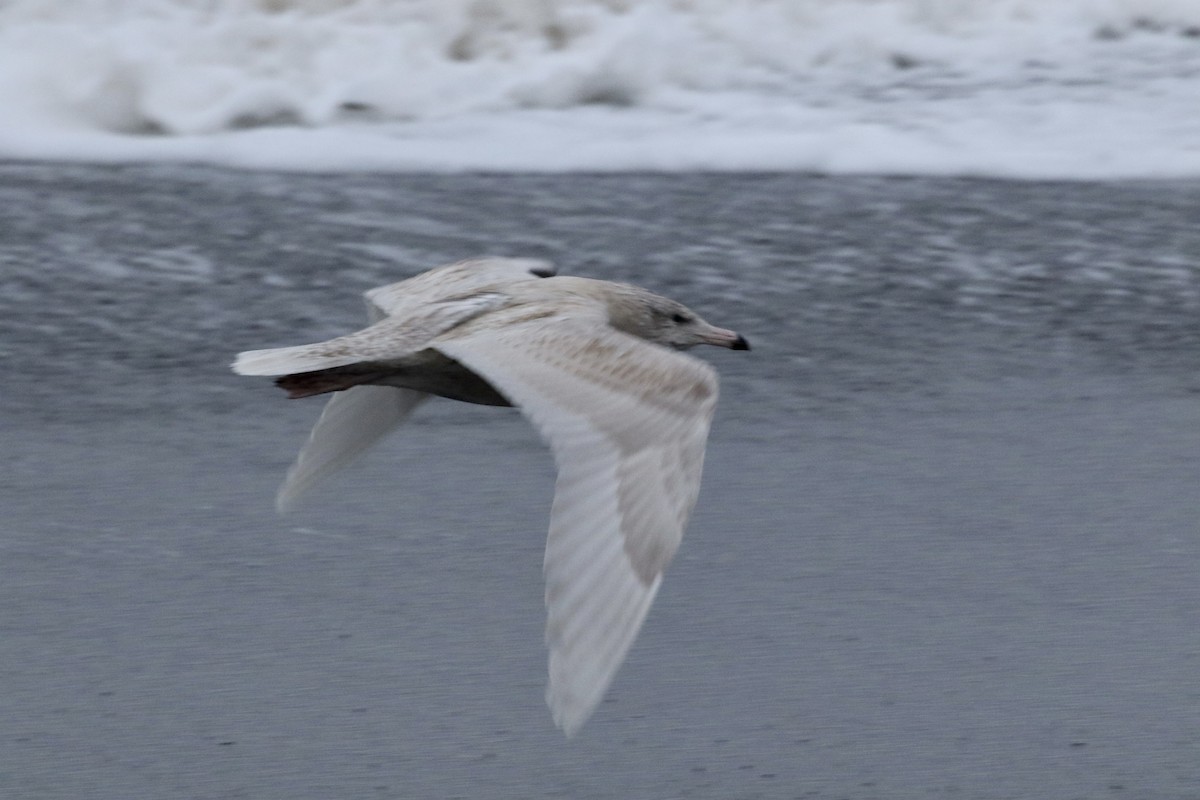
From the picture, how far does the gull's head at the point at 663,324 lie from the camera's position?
3.25m

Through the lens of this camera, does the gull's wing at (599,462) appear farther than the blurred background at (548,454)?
No

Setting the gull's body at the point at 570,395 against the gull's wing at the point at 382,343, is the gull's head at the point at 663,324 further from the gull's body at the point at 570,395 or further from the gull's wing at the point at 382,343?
the gull's wing at the point at 382,343

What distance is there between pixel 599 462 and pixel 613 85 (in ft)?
16.8

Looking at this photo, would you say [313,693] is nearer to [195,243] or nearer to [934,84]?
[195,243]

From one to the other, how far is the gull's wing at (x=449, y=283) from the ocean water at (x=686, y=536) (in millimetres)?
468

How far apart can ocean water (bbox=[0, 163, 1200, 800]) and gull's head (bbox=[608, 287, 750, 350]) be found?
385mm

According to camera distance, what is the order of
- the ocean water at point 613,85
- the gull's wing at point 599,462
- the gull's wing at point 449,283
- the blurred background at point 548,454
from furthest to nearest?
the ocean water at point 613,85
the gull's wing at point 449,283
the blurred background at point 548,454
the gull's wing at point 599,462

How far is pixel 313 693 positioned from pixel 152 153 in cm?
388

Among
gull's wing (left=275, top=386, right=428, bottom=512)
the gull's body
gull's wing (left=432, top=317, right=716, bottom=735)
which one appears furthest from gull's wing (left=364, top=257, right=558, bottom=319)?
gull's wing (left=432, top=317, right=716, bottom=735)

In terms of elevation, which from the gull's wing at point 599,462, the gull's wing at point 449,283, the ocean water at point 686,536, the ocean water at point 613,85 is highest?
the ocean water at point 613,85

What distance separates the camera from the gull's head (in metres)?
3.25

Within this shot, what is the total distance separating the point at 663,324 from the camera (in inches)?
132

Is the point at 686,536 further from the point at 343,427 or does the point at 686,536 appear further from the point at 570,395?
the point at 570,395

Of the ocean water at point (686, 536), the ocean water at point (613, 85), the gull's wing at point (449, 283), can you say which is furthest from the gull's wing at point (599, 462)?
the ocean water at point (613, 85)
